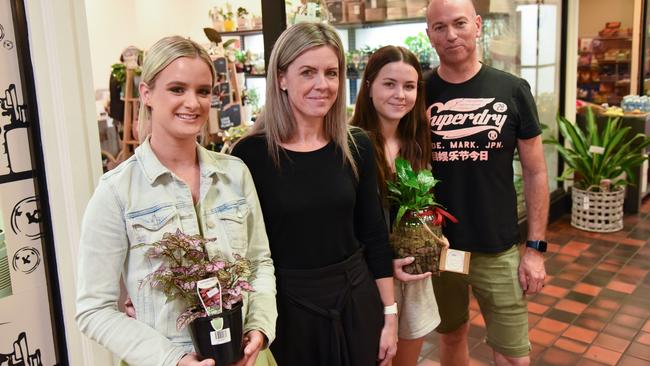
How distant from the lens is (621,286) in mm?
4004

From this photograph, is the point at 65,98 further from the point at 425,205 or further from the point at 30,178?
the point at 425,205

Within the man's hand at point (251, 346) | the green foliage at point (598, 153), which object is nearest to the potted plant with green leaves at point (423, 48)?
the green foliage at point (598, 153)

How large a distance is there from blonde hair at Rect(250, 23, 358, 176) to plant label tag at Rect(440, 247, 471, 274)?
58 cm

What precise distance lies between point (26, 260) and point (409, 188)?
1250 millimetres

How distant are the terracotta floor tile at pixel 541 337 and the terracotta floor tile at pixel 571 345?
38 mm

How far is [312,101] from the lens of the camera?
1.67m

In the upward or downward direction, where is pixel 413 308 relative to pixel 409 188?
downward

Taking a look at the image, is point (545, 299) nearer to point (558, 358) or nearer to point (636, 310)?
point (636, 310)

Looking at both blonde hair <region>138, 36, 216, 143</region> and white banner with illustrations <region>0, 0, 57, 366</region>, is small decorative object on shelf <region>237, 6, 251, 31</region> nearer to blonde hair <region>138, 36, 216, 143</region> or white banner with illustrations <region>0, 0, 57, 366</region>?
white banner with illustrations <region>0, 0, 57, 366</region>

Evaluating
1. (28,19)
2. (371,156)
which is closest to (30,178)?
(28,19)

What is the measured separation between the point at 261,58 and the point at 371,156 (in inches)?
138

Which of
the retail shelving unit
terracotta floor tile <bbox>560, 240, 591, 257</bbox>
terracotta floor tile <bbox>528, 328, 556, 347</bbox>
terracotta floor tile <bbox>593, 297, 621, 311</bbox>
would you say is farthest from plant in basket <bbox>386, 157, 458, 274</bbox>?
the retail shelving unit

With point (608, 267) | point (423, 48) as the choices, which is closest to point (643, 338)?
point (608, 267)

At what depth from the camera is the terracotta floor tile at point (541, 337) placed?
3266 millimetres
